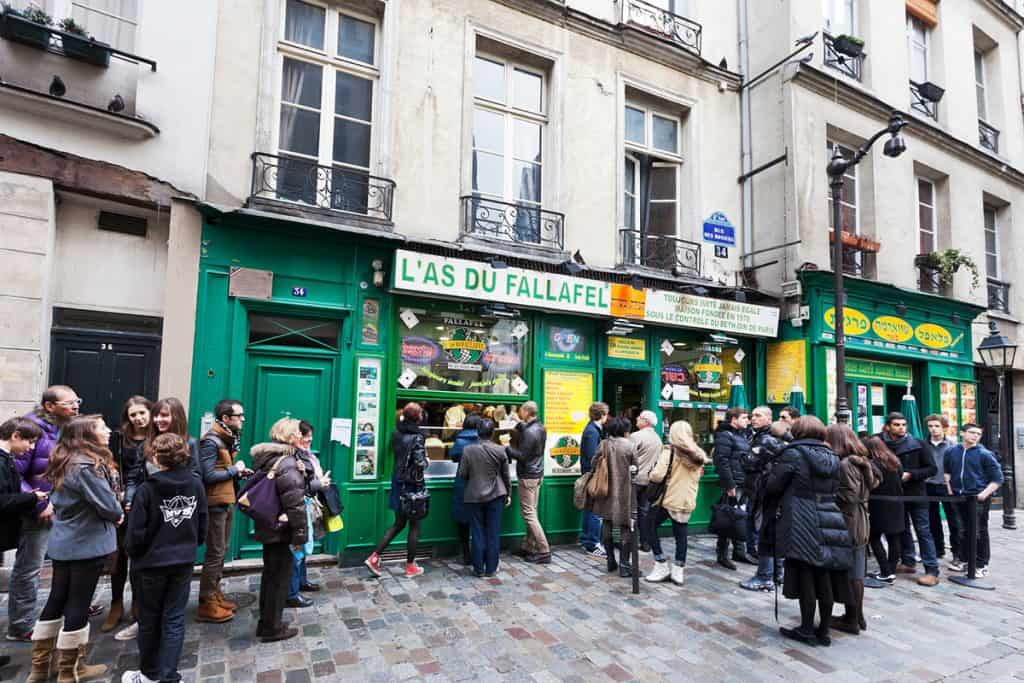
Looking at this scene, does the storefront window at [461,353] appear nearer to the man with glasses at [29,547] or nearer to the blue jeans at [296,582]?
the blue jeans at [296,582]

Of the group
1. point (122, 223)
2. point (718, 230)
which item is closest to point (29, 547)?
point (122, 223)

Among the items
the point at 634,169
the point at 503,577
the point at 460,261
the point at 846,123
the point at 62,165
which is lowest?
the point at 503,577

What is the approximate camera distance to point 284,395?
19.0 feet

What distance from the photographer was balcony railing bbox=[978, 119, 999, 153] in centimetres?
1174

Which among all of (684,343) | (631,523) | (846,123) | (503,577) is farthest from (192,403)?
(846,123)

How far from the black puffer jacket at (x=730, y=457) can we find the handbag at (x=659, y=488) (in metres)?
0.73

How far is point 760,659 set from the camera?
12.9 feet

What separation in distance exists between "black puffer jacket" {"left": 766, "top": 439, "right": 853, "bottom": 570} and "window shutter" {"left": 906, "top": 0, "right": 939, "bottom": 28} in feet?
36.5

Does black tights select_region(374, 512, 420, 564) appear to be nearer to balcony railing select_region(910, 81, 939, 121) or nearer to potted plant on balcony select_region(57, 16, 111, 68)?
potted plant on balcony select_region(57, 16, 111, 68)

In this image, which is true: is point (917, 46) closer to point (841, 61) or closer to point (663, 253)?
point (841, 61)

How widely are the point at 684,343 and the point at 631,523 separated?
11.2 ft

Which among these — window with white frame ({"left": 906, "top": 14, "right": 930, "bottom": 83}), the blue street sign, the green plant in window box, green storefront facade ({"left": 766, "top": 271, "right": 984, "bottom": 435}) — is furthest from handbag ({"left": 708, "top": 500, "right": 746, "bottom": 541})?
window with white frame ({"left": 906, "top": 14, "right": 930, "bottom": 83})

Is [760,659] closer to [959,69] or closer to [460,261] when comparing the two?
[460,261]

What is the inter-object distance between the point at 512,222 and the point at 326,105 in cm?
257
